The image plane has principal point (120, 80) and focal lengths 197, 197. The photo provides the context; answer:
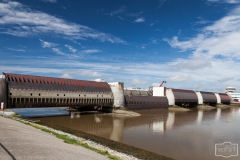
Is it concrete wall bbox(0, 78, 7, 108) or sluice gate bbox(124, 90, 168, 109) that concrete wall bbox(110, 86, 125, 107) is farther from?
concrete wall bbox(0, 78, 7, 108)

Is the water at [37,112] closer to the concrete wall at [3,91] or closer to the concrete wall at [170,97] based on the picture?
the concrete wall at [3,91]

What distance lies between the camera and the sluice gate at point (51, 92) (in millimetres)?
40938

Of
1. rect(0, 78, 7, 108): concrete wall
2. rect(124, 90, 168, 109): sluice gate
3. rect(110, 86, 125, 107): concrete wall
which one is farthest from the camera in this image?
rect(124, 90, 168, 109): sluice gate

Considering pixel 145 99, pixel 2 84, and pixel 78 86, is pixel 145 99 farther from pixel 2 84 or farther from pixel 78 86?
pixel 2 84

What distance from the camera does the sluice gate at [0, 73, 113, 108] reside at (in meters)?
40.9

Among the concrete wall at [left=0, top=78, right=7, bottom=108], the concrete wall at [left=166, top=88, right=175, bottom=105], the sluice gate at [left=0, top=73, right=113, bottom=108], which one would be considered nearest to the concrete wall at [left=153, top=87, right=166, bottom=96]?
the concrete wall at [left=166, top=88, right=175, bottom=105]


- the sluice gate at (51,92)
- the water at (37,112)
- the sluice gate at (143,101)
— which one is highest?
the sluice gate at (51,92)

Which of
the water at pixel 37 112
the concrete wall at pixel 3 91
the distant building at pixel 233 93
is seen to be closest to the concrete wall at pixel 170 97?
the water at pixel 37 112

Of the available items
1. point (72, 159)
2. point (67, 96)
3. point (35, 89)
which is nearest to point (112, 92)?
point (67, 96)

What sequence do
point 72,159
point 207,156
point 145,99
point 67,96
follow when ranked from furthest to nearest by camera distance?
1. point 145,99
2. point 67,96
3. point 207,156
4. point 72,159

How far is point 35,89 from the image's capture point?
4416 cm

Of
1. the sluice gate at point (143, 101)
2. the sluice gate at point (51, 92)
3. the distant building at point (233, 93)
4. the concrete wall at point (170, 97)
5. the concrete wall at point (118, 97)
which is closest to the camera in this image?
the sluice gate at point (51, 92)

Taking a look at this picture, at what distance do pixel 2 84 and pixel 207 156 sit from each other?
3823cm

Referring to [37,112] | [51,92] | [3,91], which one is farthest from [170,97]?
[3,91]
